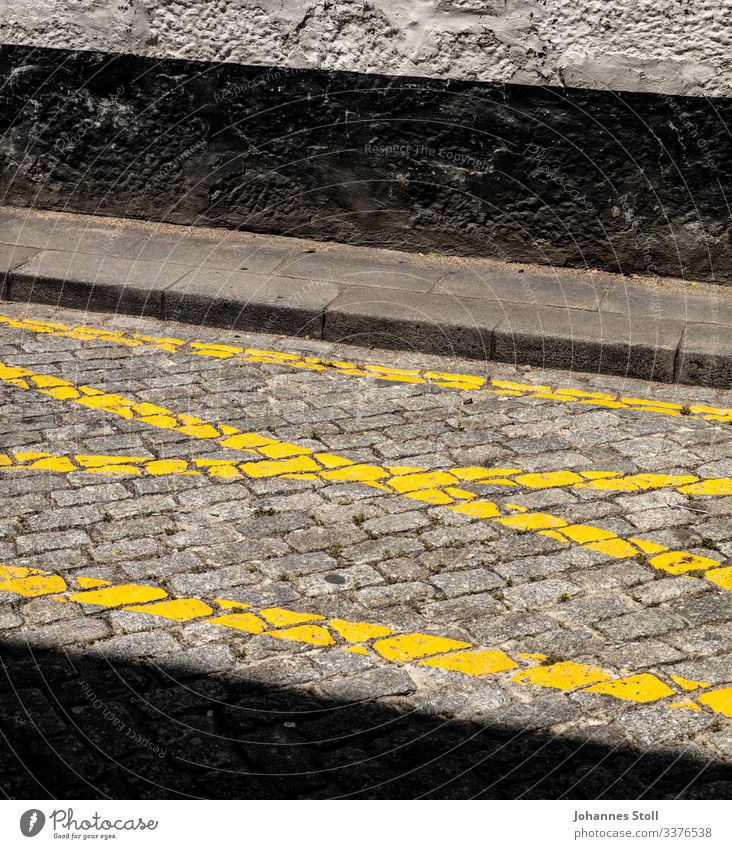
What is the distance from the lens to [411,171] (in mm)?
7215

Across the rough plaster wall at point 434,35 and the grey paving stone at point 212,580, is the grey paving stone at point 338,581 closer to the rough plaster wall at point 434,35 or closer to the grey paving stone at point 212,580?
the grey paving stone at point 212,580

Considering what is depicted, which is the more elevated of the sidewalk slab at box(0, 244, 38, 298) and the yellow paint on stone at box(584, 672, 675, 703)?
the sidewalk slab at box(0, 244, 38, 298)

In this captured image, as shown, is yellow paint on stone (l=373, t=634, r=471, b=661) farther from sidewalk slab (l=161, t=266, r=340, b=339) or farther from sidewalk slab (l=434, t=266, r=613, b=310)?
sidewalk slab (l=434, t=266, r=613, b=310)

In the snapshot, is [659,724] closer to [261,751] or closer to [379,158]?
[261,751]

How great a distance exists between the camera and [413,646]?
11.9ft

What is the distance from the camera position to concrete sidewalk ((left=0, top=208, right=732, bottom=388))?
6.07 m

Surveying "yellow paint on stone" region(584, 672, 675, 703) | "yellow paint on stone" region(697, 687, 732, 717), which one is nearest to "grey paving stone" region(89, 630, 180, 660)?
"yellow paint on stone" region(584, 672, 675, 703)

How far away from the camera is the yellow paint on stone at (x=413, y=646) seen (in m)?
3.57

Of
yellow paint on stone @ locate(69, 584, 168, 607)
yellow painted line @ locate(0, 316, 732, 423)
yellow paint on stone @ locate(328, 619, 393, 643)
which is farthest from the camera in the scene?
yellow painted line @ locate(0, 316, 732, 423)

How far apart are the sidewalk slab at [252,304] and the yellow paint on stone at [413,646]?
3.02 meters

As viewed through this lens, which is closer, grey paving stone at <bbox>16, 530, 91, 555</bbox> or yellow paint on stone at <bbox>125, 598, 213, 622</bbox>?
yellow paint on stone at <bbox>125, 598, 213, 622</bbox>

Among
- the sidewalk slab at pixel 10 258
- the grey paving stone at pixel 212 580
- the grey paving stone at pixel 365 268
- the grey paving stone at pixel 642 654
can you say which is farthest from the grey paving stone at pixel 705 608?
the sidewalk slab at pixel 10 258

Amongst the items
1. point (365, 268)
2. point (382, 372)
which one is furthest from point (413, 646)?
point (365, 268)

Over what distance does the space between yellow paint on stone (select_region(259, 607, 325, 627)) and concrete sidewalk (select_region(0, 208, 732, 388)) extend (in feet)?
8.90
